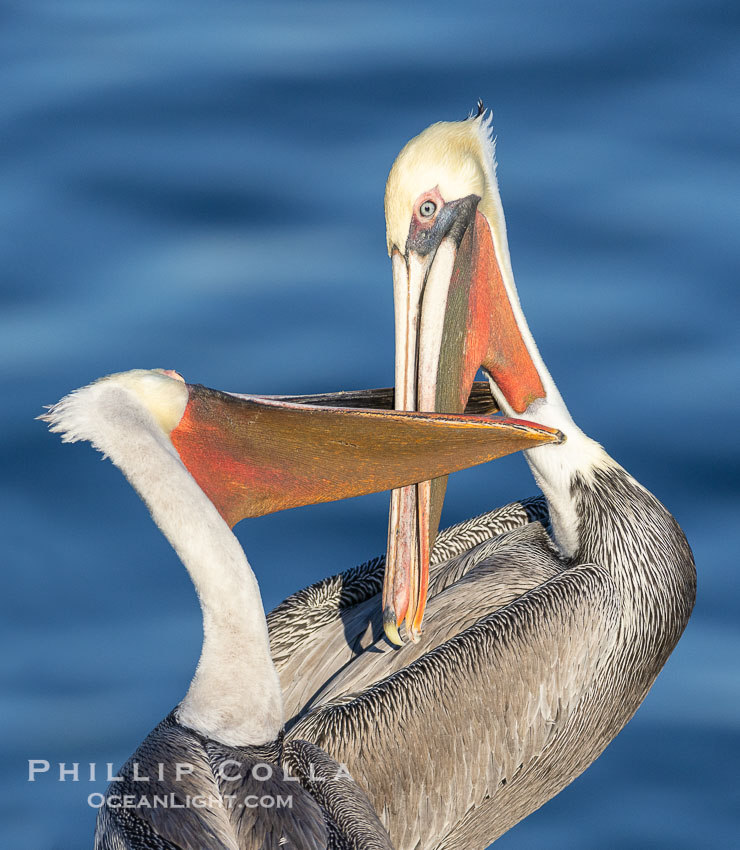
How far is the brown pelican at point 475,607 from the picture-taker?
15.0ft

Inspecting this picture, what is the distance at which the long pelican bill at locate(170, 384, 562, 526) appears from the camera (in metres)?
4.27

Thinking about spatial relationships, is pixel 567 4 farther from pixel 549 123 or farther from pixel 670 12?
pixel 549 123

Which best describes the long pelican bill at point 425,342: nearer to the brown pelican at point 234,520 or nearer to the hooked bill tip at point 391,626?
the hooked bill tip at point 391,626

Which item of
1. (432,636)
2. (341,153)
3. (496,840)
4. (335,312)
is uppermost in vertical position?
(341,153)

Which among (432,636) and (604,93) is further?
(604,93)

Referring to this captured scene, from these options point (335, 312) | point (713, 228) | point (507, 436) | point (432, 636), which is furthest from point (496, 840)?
point (713, 228)

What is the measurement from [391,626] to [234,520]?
721 mm

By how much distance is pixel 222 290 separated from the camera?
7.66 metres

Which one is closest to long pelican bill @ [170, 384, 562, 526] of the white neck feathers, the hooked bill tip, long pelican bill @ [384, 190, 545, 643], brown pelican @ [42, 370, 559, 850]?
brown pelican @ [42, 370, 559, 850]

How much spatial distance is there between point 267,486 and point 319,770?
800 millimetres

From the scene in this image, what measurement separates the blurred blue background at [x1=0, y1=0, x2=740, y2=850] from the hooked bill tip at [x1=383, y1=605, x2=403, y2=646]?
3.92 ft

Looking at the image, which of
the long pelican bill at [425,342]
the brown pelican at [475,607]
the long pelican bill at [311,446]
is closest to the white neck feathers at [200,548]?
the long pelican bill at [311,446]

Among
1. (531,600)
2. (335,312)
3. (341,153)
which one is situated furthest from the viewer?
(341,153)

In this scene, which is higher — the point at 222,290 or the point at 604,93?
the point at 604,93
